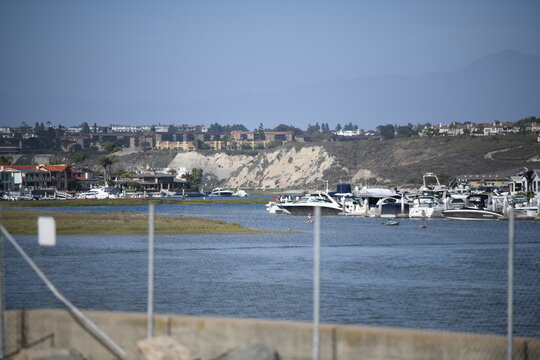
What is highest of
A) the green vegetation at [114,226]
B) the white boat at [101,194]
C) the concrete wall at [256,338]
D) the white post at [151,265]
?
the white post at [151,265]

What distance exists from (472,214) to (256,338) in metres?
80.5

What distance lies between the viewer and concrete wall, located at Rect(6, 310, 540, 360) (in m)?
14.6

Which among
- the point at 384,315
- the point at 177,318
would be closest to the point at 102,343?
the point at 177,318

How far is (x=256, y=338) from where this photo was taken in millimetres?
15484

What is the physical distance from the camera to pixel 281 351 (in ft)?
50.3

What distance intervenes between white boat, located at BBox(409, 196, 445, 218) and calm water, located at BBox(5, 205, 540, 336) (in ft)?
117

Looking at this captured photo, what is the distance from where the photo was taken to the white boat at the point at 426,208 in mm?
98688

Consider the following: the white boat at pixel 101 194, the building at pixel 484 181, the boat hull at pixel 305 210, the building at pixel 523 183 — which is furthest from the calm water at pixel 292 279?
the white boat at pixel 101 194

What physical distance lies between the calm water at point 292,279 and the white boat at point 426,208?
1407 inches

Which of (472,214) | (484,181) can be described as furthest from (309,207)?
(484,181)

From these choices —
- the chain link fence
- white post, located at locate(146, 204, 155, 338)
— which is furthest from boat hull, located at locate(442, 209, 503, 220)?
white post, located at locate(146, 204, 155, 338)

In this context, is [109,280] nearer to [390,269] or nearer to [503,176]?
[390,269]

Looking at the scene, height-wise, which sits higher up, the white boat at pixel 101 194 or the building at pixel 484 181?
the building at pixel 484 181

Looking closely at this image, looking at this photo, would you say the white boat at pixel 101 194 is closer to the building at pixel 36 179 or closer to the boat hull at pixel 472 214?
the building at pixel 36 179
